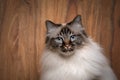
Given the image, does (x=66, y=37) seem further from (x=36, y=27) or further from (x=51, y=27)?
(x=36, y=27)

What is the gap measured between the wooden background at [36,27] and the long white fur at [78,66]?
28 cm

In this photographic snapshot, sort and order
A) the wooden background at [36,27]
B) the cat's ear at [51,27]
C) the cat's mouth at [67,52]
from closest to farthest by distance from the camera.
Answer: the cat's mouth at [67,52] → the cat's ear at [51,27] → the wooden background at [36,27]

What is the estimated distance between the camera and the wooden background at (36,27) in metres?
2.03

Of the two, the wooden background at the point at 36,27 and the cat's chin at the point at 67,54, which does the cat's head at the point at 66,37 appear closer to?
the cat's chin at the point at 67,54

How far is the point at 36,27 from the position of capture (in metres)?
2.04

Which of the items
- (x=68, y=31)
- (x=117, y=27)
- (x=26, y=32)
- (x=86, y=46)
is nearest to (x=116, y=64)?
(x=117, y=27)

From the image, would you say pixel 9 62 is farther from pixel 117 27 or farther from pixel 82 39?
pixel 117 27

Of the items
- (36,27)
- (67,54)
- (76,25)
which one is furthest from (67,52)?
(36,27)

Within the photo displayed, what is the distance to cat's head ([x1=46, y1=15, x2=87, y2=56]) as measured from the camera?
1.67 metres

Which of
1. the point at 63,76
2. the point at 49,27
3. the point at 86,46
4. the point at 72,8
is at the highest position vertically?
the point at 72,8

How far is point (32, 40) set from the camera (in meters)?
2.04

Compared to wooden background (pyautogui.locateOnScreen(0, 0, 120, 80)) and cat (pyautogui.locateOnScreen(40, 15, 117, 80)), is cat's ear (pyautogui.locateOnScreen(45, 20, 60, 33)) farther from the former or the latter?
wooden background (pyautogui.locateOnScreen(0, 0, 120, 80))

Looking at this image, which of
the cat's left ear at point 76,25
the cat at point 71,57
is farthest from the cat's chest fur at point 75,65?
the cat's left ear at point 76,25

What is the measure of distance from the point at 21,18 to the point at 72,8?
363 mm
